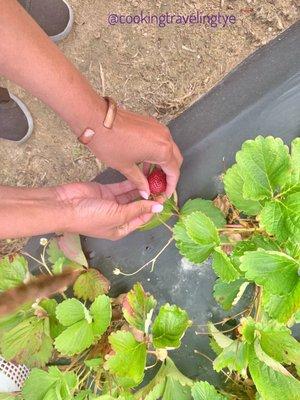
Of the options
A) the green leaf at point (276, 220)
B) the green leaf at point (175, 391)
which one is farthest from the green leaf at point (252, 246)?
the green leaf at point (175, 391)

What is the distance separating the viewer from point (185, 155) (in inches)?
52.2

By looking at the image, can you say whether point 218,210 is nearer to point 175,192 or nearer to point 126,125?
point 175,192

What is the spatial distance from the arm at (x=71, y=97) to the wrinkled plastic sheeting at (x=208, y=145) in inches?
6.3

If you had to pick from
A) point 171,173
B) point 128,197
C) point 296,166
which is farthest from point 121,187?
point 296,166

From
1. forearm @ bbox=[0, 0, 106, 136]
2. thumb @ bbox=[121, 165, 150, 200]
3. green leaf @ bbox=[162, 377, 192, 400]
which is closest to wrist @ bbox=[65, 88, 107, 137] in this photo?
forearm @ bbox=[0, 0, 106, 136]

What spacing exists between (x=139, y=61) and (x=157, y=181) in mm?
381

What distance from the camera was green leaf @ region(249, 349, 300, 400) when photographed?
3.15 ft

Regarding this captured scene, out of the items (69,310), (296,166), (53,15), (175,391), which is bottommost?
(175,391)

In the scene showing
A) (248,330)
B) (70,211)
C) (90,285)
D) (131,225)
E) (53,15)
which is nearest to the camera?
(248,330)

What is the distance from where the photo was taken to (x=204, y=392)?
1.05 metres

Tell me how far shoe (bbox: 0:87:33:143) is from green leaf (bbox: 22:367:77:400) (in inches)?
24.6

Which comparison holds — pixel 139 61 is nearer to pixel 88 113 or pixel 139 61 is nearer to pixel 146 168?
pixel 146 168

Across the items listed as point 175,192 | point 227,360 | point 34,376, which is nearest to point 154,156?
point 175,192

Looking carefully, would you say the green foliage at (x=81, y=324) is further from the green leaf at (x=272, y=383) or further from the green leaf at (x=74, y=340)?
the green leaf at (x=272, y=383)
